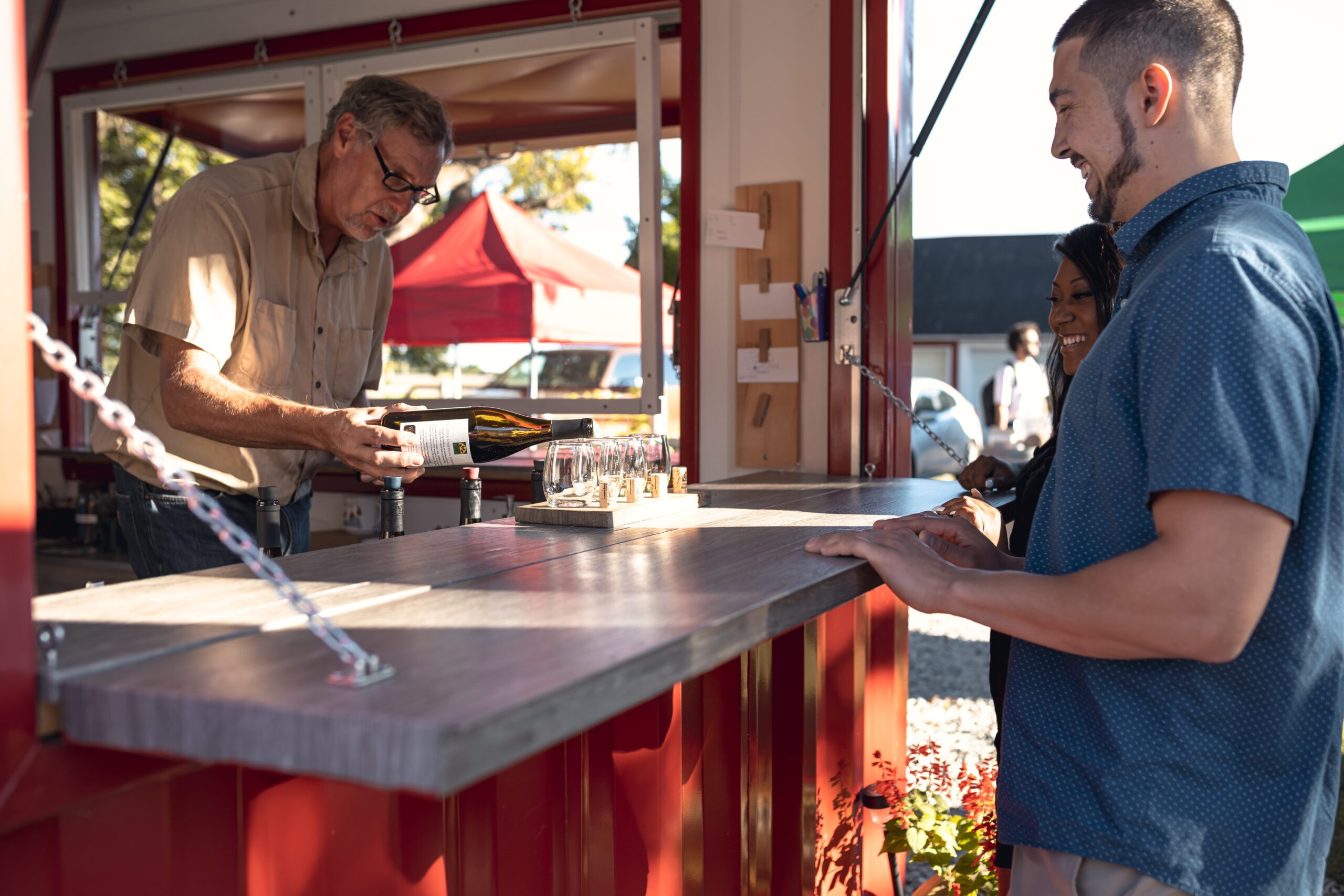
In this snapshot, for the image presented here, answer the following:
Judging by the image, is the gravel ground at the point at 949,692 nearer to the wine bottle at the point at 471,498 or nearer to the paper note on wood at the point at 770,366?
the paper note on wood at the point at 770,366

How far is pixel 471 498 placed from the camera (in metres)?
2.18

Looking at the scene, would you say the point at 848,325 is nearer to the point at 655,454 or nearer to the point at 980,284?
the point at 655,454

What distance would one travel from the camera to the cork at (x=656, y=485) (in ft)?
7.11

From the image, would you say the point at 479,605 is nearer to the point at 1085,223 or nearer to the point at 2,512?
the point at 2,512

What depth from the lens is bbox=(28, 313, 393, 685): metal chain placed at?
0.85 m

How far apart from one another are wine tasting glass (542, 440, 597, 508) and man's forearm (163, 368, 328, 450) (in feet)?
1.36

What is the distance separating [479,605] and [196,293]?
1278 millimetres

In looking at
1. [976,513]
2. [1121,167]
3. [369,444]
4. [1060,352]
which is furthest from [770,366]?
[1121,167]

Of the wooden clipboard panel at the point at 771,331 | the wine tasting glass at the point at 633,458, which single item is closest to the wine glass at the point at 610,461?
the wine tasting glass at the point at 633,458

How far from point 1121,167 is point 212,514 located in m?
1.07

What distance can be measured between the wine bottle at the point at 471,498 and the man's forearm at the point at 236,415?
0.30 m

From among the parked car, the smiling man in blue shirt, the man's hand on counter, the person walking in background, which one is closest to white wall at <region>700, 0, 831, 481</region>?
the man's hand on counter

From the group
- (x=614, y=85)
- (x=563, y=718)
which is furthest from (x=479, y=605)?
(x=614, y=85)

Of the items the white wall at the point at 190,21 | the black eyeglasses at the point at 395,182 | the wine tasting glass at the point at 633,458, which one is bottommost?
the wine tasting glass at the point at 633,458
